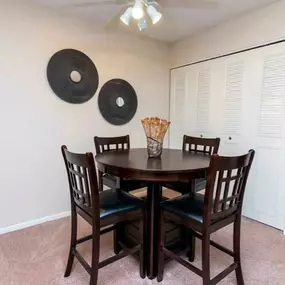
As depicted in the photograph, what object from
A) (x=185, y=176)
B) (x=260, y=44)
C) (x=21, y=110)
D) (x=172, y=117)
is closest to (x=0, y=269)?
(x=21, y=110)

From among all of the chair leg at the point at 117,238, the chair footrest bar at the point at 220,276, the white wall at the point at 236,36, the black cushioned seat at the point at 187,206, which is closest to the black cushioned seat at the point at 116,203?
the black cushioned seat at the point at 187,206

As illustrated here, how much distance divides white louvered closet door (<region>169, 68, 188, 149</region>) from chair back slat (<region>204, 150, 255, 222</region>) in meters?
1.97

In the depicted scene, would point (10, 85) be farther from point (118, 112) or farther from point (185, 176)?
point (185, 176)

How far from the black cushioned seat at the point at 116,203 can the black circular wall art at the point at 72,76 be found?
1.34 meters

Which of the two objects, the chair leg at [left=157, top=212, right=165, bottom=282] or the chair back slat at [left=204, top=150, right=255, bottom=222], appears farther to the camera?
the chair leg at [left=157, top=212, right=165, bottom=282]

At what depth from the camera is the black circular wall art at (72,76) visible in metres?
2.49

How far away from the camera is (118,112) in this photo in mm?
3033

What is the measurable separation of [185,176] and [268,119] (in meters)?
1.47

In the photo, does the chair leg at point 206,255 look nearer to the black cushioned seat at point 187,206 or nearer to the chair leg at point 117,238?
the black cushioned seat at point 187,206

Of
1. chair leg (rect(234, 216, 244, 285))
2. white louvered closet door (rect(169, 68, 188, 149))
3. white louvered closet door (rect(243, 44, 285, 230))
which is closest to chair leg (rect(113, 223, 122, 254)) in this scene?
chair leg (rect(234, 216, 244, 285))

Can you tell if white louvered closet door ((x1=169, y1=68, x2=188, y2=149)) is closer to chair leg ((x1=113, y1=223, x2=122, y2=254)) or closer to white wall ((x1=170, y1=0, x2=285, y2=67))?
white wall ((x1=170, y1=0, x2=285, y2=67))

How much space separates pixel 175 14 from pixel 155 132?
4.82ft

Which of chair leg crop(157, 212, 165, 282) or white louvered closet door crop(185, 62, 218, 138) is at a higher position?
white louvered closet door crop(185, 62, 218, 138)

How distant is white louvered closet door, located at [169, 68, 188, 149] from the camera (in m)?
3.35
